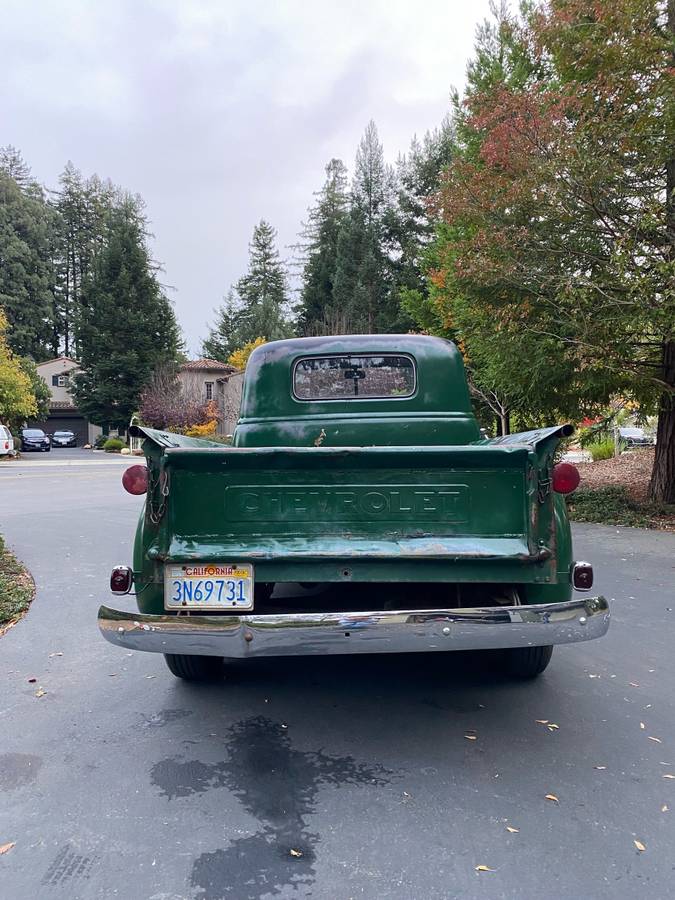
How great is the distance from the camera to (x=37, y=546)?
8.48 meters

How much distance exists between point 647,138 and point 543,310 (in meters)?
2.37

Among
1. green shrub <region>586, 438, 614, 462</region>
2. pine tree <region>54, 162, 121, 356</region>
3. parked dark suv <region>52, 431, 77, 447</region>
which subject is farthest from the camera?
pine tree <region>54, 162, 121, 356</region>

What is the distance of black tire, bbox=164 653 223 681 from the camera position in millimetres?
3804

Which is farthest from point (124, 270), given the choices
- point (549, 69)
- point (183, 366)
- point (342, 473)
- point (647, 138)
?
point (342, 473)

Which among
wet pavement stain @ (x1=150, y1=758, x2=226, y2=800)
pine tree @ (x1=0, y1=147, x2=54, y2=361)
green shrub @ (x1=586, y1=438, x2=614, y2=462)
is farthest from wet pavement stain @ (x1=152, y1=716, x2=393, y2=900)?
pine tree @ (x1=0, y1=147, x2=54, y2=361)

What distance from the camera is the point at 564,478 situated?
3107 mm

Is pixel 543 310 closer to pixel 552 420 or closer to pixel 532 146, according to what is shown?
pixel 532 146

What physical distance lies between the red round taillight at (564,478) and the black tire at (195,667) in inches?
83.4

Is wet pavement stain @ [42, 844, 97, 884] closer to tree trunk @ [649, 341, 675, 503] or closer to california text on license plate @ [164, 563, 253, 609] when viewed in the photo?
california text on license plate @ [164, 563, 253, 609]

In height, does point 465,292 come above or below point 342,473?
above

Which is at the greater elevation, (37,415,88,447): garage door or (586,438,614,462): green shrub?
(586,438,614,462): green shrub

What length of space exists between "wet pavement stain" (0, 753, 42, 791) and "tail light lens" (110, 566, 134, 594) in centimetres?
84

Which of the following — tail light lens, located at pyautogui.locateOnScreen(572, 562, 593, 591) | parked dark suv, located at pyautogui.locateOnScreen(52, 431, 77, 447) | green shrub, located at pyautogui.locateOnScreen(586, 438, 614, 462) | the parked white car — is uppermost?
tail light lens, located at pyautogui.locateOnScreen(572, 562, 593, 591)

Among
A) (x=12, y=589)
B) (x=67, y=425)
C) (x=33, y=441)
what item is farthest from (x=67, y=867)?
(x=67, y=425)
